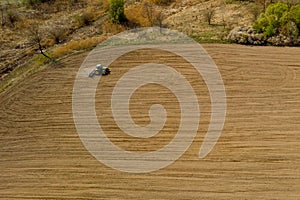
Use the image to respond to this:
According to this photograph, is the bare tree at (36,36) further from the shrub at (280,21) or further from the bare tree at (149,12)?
the shrub at (280,21)

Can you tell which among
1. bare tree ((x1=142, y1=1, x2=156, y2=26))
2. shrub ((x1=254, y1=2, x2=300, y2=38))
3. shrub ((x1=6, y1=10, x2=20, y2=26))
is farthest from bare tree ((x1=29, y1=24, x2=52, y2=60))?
shrub ((x1=254, y1=2, x2=300, y2=38))

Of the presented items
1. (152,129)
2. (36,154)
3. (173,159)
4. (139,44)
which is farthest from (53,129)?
(139,44)

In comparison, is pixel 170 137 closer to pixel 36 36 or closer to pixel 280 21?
pixel 280 21

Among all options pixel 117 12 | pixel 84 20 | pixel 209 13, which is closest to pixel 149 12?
pixel 117 12

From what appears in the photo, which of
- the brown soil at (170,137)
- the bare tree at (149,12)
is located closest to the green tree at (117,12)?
the bare tree at (149,12)

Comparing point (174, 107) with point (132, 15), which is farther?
point (132, 15)

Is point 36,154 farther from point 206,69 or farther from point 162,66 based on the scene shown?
point 206,69

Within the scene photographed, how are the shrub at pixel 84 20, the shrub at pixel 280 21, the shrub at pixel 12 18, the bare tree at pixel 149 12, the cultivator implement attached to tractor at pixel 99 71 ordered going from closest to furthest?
the cultivator implement attached to tractor at pixel 99 71
the shrub at pixel 280 21
the bare tree at pixel 149 12
the shrub at pixel 84 20
the shrub at pixel 12 18
